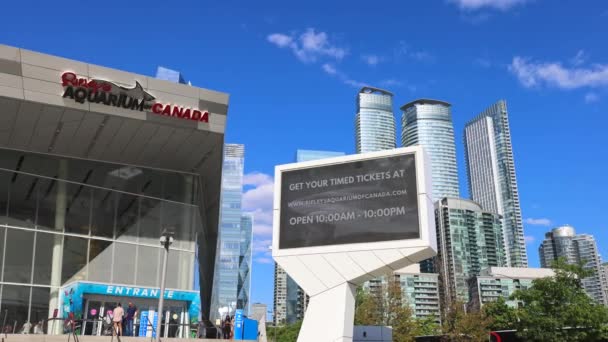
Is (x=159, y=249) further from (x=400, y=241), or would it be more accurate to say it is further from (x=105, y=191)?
(x=400, y=241)

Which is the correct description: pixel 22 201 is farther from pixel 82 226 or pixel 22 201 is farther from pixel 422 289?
pixel 422 289

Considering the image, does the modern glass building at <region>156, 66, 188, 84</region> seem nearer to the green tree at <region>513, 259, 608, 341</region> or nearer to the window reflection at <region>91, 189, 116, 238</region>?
the window reflection at <region>91, 189, 116, 238</region>

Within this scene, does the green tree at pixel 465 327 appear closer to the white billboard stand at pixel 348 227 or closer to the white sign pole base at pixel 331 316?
the white sign pole base at pixel 331 316

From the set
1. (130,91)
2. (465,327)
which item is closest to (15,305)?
(130,91)

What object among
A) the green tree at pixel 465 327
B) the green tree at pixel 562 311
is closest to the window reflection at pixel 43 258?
the green tree at pixel 562 311

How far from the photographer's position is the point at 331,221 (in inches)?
950

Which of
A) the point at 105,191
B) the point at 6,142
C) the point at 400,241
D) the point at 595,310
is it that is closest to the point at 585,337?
the point at 595,310

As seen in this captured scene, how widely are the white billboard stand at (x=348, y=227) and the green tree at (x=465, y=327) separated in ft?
128

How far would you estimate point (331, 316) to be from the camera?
2359 centimetres

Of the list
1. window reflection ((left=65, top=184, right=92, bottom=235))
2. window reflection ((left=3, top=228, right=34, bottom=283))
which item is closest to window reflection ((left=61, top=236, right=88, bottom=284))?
window reflection ((left=65, top=184, right=92, bottom=235))

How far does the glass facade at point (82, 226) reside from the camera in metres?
30.9

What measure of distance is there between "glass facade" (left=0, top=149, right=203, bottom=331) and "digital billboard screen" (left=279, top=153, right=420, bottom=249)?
12.5 meters

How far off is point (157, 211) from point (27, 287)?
26.3ft

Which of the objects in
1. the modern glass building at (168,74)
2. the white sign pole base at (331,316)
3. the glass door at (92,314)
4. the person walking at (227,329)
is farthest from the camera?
the modern glass building at (168,74)
